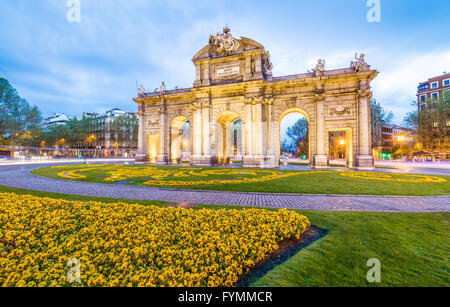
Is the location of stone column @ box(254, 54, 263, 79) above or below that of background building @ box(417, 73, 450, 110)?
below

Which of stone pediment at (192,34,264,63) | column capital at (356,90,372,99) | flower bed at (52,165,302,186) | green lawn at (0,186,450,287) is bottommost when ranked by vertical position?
green lawn at (0,186,450,287)

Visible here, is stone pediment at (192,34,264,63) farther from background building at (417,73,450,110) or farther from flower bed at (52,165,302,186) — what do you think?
background building at (417,73,450,110)

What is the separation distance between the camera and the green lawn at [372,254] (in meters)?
3.00

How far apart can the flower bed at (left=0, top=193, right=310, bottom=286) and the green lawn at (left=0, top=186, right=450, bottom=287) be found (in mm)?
636

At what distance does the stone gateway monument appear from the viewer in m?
23.1

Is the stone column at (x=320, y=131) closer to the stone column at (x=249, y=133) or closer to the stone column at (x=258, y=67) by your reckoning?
the stone column at (x=258, y=67)

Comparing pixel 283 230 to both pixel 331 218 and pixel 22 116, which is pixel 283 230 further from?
pixel 22 116

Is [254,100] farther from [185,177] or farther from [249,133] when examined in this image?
[185,177]

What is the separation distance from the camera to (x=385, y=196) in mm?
9070

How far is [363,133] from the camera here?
74.0 ft

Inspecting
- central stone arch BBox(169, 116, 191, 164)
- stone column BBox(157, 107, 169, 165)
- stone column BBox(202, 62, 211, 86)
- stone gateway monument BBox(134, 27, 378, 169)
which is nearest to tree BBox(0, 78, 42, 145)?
stone column BBox(157, 107, 169, 165)

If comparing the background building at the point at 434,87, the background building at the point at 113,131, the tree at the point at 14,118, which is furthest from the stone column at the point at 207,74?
the background building at the point at 434,87

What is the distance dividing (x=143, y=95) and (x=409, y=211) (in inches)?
1417

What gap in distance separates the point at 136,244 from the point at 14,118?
207 ft
